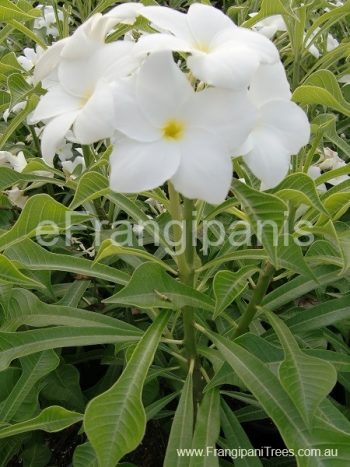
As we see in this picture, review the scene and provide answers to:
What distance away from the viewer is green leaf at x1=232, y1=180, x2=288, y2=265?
27.6 inches

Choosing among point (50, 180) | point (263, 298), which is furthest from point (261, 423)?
point (50, 180)

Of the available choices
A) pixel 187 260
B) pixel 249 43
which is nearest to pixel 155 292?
pixel 187 260

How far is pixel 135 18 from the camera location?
31.0 inches

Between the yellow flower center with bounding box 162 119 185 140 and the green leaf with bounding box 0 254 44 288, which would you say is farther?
the green leaf with bounding box 0 254 44 288

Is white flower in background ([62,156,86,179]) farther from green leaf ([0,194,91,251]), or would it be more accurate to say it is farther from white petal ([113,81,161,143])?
white petal ([113,81,161,143])

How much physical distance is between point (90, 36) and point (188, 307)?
1.57ft

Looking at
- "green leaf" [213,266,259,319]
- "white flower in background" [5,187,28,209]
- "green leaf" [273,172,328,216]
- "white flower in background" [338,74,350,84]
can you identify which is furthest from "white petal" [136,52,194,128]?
"white flower in background" [338,74,350,84]

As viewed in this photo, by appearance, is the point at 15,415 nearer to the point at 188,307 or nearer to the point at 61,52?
the point at 188,307

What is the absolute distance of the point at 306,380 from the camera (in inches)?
32.2

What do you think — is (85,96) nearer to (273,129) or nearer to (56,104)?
(56,104)

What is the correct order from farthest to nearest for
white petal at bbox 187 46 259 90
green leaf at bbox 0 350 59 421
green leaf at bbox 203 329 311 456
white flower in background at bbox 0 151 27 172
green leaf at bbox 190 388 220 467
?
white flower in background at bbox 0 151 27 172 → green leaf at bbox 0 350 59 421 → green leaf at bbox 190 388 220 467 → green leaf at bbox 203 329 311 456 → white petal at bbox 187 46 259 90

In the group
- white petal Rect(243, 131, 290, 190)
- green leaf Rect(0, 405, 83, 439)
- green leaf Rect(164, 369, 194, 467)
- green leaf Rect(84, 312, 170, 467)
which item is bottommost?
green leaf Rect(164, 369, 194, 467)

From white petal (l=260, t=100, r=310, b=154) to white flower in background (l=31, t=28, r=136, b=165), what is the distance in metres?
0.19

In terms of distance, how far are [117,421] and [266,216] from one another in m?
0.34
